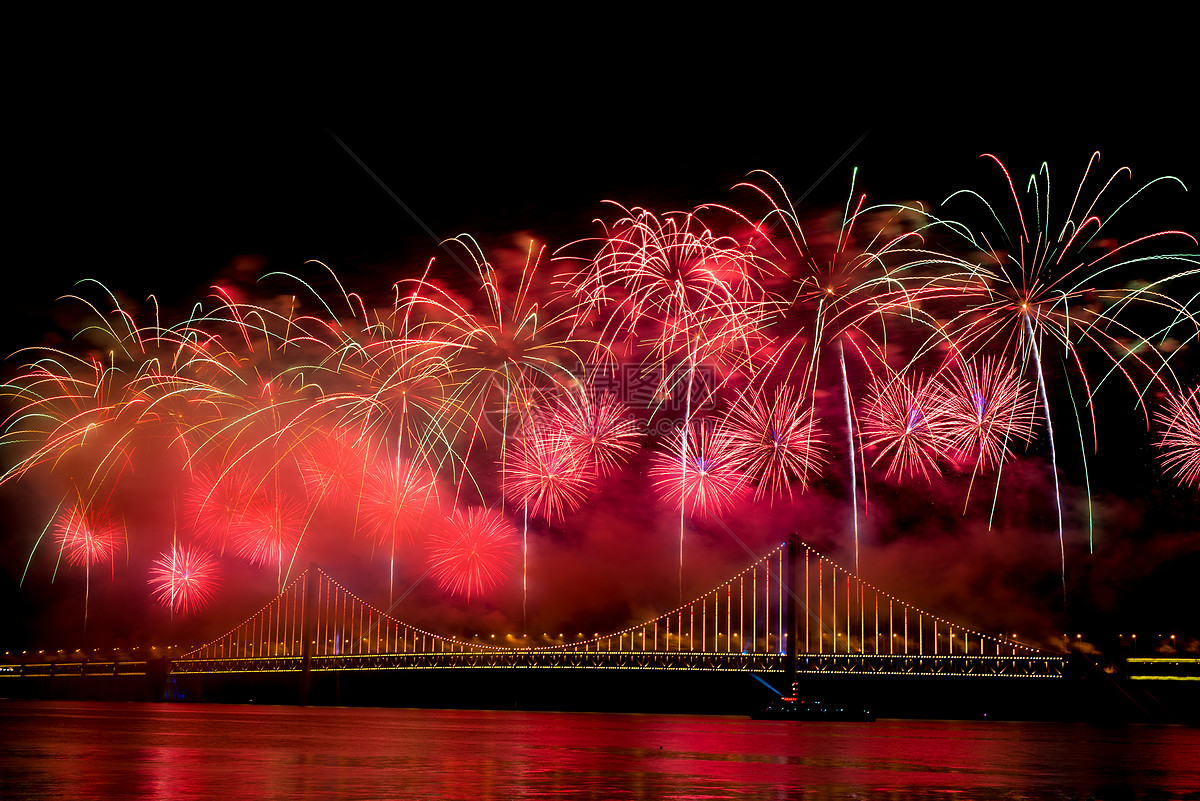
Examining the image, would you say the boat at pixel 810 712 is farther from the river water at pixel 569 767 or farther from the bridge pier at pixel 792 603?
the river water at pixel 569 767

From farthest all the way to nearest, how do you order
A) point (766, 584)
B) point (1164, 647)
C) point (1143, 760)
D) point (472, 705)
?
point (472, 705) → point (766, 584) → point (1164, 647) → point (1143, 760)

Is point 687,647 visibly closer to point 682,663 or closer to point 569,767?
point 682,663

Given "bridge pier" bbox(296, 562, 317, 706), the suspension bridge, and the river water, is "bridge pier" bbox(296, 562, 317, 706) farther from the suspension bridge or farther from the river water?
the river water

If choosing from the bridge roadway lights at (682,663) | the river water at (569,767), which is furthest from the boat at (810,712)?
the river water at (569,767)

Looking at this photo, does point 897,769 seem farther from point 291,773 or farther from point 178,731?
point 178,731

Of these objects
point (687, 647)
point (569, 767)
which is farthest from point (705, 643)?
point (569, 767)

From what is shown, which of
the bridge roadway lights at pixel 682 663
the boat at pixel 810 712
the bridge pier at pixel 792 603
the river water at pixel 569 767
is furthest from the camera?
the bridge pier at pixel 792 603

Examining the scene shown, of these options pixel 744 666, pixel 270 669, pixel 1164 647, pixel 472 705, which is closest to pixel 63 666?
pixel 270 669

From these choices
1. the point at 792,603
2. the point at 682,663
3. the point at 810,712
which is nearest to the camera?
the point at 810,712
